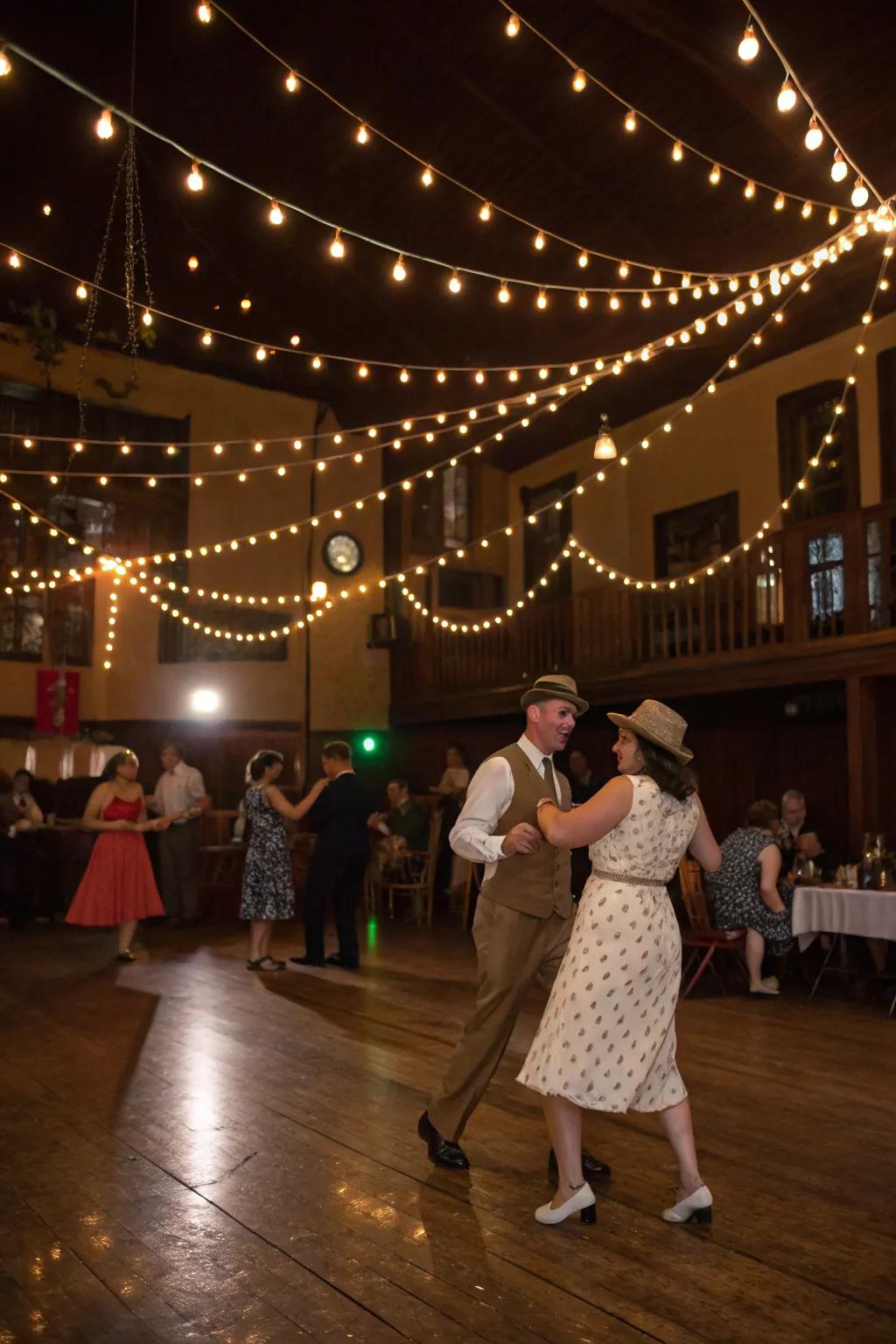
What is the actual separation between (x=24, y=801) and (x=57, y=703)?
71.0 inches

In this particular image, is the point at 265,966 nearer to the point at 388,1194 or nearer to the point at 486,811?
the point at 388,1194

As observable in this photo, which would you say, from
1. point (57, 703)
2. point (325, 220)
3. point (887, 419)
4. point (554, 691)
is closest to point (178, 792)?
point (57, 703)

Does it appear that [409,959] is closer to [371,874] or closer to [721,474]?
[371,874]

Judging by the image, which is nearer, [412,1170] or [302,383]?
[412,1170]

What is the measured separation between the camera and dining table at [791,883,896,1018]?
22.4 feet

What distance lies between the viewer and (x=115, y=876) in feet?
26.6

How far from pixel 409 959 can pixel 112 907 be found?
7.27ft

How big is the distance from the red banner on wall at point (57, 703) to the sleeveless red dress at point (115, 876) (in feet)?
15.3

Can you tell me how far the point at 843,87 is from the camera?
8.13 metres

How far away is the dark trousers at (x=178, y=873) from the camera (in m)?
11.0

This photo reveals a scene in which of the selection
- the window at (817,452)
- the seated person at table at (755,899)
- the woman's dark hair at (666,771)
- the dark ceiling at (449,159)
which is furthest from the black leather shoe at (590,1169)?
the window at (817,452)

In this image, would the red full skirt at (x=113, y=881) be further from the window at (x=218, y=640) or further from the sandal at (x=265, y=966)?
the window at (x=218, y=640)

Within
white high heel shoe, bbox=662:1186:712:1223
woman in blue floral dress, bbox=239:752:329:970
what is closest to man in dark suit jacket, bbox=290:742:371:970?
woman in blue floral dress, bbox=239:752:329:970

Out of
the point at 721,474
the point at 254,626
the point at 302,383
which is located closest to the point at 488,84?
the point at 721,474
